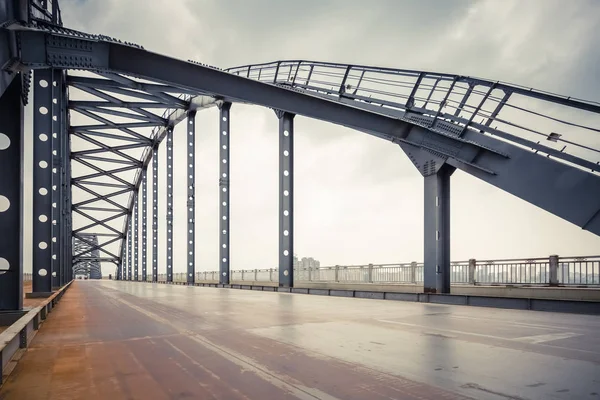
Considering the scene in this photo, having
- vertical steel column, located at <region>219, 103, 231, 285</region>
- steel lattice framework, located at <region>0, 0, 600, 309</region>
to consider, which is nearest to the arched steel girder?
steel lattice framework, located at <region>0, 0, 600, 309</region>

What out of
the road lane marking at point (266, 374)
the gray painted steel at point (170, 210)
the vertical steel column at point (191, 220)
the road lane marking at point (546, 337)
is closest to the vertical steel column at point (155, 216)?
the gray painted steel at point (170, 210)

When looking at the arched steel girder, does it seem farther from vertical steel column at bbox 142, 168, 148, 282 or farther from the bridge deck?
vertical steel column at bbox 142, 168, 148, 282

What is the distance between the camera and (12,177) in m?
8.62

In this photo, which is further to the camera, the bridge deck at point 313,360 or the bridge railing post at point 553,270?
the bridge railing post at point 553,270

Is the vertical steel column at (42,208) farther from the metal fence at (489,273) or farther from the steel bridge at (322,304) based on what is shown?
the metal fence at (489,273)

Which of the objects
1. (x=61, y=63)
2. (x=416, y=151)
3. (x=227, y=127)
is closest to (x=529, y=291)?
(x=416, y=151)

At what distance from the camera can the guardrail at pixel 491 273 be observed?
47.8 feet

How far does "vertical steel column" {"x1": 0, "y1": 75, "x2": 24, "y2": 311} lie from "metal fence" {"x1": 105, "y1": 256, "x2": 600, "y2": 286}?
1591 cm

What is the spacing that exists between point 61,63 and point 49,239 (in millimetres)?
8541

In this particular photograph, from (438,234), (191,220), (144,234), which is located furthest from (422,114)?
(144,234)

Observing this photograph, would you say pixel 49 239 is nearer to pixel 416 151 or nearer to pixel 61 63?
pixel 61 63

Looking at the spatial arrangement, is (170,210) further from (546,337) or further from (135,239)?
(546,337)

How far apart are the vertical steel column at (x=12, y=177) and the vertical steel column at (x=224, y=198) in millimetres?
23077

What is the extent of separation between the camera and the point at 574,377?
473cm
